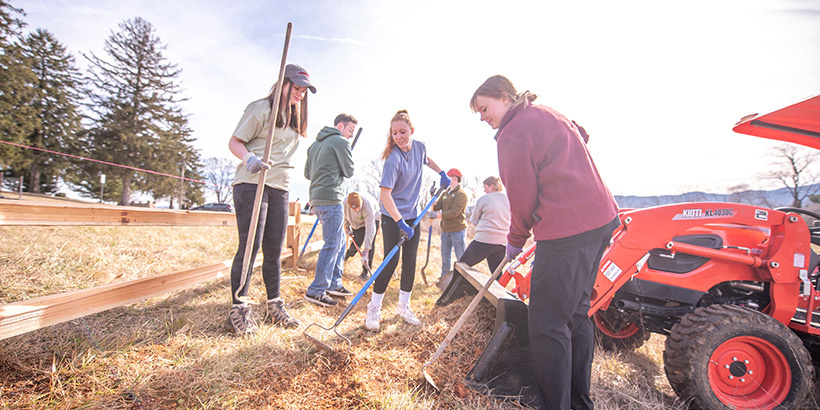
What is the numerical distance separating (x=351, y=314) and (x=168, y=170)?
92.2 ft

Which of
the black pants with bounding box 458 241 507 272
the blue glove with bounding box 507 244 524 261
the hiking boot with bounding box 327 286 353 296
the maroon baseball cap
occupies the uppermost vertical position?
the maroon baseball cap

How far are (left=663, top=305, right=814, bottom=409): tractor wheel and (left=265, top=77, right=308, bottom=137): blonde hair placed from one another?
325 cm

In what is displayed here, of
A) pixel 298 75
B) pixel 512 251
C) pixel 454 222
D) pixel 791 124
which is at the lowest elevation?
pixel 512 251

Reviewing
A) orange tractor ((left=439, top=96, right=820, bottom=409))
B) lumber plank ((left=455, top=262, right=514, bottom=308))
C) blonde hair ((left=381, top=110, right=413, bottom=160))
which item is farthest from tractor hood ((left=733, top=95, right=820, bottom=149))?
blonde hair ((left=381, top=110, right=413, bottom=160))

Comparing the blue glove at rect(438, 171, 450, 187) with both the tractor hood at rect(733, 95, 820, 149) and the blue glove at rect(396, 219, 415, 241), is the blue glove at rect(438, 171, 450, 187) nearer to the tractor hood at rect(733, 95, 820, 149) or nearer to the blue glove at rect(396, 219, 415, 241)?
the blue glove at rect(396, 219, 415, 241)

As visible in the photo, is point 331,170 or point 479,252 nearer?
point 331,170

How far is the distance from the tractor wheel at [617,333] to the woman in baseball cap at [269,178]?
2.97m

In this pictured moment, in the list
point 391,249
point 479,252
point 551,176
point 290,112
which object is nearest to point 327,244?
point 391,249

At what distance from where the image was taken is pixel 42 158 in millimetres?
20656

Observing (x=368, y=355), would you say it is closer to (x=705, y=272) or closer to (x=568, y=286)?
(x=568, y=286)

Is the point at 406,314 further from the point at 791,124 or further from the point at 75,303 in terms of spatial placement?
the point at 791,124

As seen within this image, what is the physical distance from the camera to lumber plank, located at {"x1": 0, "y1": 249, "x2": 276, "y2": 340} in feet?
5.24

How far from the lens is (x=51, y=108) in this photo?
20.8m

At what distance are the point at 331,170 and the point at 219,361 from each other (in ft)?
6.97
